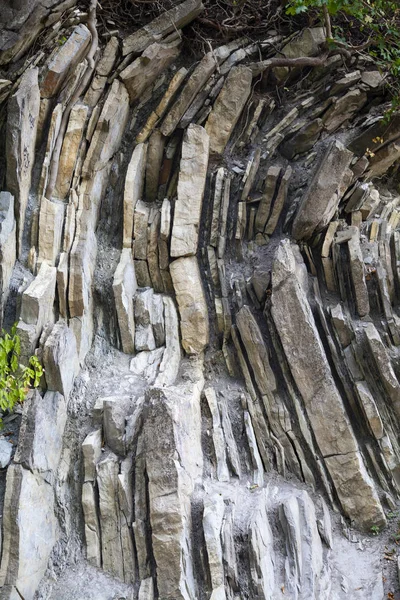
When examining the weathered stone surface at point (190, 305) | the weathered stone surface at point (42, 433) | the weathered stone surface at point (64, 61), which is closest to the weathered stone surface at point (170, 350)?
the weathered stone surface at point (190, 305)

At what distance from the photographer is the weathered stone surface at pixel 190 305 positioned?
9648 millimetres

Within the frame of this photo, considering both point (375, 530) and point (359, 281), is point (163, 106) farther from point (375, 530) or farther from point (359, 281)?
point (375, 530)

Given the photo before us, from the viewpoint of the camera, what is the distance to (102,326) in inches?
374

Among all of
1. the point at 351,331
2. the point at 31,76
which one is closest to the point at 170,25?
the point at 31,76

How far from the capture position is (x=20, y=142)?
350 inches

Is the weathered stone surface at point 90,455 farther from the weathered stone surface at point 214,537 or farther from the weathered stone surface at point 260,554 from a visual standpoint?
the weathered stone surface at point 260,554

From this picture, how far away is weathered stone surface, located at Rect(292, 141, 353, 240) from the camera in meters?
10.3

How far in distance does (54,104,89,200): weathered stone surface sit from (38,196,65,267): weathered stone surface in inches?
20.0

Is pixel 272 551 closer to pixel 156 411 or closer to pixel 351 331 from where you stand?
pixel 156 411

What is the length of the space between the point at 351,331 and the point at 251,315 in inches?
68.6

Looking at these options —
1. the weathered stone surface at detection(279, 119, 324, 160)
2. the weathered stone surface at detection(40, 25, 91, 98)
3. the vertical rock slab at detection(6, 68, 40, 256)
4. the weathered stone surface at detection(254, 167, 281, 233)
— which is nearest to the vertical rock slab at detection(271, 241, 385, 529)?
the weathered stone surface at detection(254, 167, 281, 233)

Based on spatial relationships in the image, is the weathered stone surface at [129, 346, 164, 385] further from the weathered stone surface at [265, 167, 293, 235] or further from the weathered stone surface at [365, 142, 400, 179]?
the weathered stone surface at [365, 142, 400, 179]

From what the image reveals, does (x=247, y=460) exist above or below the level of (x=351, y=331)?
below

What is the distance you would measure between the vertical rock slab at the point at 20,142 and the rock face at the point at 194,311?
46mm
